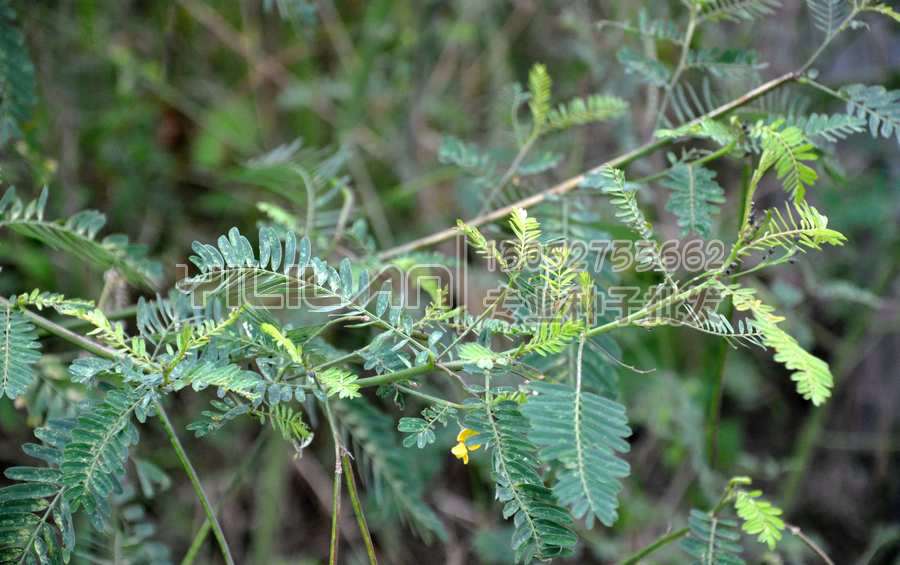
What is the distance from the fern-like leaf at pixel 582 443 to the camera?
63cm

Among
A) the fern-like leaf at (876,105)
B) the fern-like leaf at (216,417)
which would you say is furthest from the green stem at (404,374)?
the fern-like leaf at (876,105)

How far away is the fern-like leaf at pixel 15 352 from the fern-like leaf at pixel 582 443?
1.67 ft

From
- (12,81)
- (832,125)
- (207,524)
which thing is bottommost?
(207,524)

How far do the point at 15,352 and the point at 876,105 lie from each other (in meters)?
1.01

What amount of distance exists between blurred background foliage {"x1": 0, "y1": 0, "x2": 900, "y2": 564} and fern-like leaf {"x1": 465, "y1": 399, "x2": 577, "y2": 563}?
0.67m

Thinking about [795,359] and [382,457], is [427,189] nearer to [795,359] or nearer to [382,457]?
[382,457]

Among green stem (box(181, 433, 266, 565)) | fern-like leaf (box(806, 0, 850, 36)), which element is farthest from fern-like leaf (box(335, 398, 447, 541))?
fern-like leaf (box(806, 0, 850, 36))

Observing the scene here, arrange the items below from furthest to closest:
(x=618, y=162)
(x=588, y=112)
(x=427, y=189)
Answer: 1. (x=427, y=189)
2. (x=588, y=112)
3. (x=618, y=162)

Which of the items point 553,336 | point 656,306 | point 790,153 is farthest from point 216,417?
point 790,153

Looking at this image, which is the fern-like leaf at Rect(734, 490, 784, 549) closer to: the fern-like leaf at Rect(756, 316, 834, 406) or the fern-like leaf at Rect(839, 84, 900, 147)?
the fern-like leaf at Rect(756, 316, 834, 406)

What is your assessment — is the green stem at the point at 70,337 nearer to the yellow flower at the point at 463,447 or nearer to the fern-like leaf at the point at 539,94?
the yellow flower at the point at 463,447

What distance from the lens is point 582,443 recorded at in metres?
0.66

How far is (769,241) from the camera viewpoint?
28.6 inches

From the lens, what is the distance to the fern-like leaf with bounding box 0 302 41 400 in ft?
2.44
